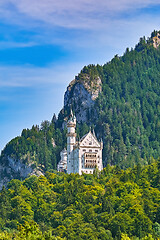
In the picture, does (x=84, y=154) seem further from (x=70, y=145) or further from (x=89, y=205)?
(x=89, y=205)

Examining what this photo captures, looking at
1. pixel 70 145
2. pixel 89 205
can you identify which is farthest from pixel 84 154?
pixel 89 205

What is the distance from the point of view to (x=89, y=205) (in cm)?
14750

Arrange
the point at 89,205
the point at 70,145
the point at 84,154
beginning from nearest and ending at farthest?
the point at 89,205, the point at 84,154, the point at 70,145

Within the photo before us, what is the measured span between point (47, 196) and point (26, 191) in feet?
15.1

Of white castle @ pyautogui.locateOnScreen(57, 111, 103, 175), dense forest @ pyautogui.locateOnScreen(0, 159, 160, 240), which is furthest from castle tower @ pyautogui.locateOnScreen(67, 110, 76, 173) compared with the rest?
dense forest @ pyautogui.locateOnScreen(0, 159, 160, 240)

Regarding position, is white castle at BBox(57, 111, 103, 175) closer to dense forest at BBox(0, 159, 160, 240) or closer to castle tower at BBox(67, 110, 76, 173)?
castle tower at BBox(67, 110, 76, 173)

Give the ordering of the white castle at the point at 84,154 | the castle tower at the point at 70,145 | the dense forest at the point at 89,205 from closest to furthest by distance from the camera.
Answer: the dense forest at the point at 89,205
the white castle at the point at 84,154
the castle tower at the point at 70,145

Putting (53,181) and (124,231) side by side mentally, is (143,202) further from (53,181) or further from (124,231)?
(53,181)

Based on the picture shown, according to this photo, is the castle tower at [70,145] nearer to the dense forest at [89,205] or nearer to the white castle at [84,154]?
the white castle at [84,154]

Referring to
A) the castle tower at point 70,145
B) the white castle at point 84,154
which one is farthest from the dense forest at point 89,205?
the castle tower at point 70,145

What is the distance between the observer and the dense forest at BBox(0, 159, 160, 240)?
133 metres

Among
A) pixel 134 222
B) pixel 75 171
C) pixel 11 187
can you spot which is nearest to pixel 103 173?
pixel 75 171

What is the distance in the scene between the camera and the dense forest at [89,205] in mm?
133375

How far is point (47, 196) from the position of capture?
156375 millimetres
